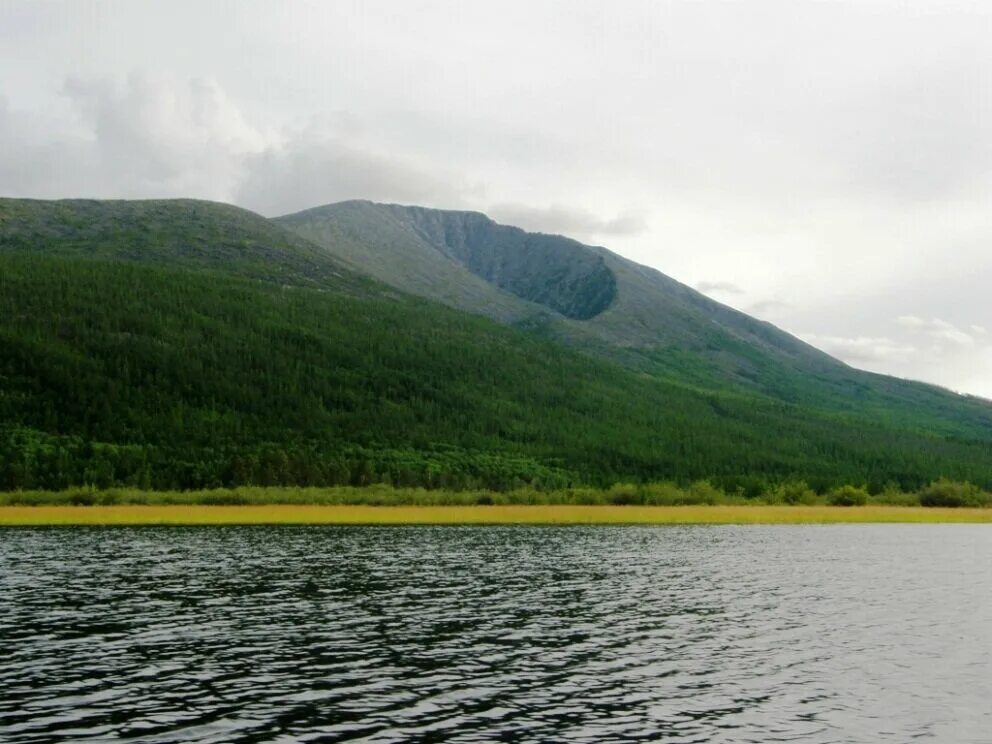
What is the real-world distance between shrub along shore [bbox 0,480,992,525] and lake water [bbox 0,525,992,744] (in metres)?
58.5

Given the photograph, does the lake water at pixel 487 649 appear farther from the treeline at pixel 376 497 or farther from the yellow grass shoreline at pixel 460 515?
the treeline at pixel 376 497

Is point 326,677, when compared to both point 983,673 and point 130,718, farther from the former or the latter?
point 983,673

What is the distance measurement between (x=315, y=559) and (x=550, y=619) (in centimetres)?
3710

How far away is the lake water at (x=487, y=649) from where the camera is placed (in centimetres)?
3091

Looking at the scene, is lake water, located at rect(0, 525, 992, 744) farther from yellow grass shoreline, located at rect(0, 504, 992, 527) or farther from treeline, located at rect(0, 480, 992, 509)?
treeline, located at rect(0, 480, 992, 509)

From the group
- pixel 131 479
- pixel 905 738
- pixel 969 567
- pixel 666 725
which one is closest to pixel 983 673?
pixel 905 738

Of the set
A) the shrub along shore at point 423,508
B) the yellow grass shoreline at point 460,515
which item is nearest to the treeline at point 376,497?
the shrub along shore at point 423,508

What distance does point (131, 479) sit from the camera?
634ft

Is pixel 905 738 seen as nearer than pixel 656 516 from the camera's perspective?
Yes

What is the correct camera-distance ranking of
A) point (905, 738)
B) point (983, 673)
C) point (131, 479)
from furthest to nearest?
point (131, 479) < point (983, 673) < point (905, 738)

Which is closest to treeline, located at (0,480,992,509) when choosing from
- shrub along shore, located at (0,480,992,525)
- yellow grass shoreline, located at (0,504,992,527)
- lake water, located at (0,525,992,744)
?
shrub along shore, located at (0,480,992,525)

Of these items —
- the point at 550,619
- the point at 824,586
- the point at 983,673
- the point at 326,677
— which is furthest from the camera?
the point at 824,586

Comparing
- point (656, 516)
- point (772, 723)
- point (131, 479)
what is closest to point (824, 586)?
point (772, 723)

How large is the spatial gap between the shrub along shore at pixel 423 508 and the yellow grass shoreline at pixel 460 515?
0.53 ft
